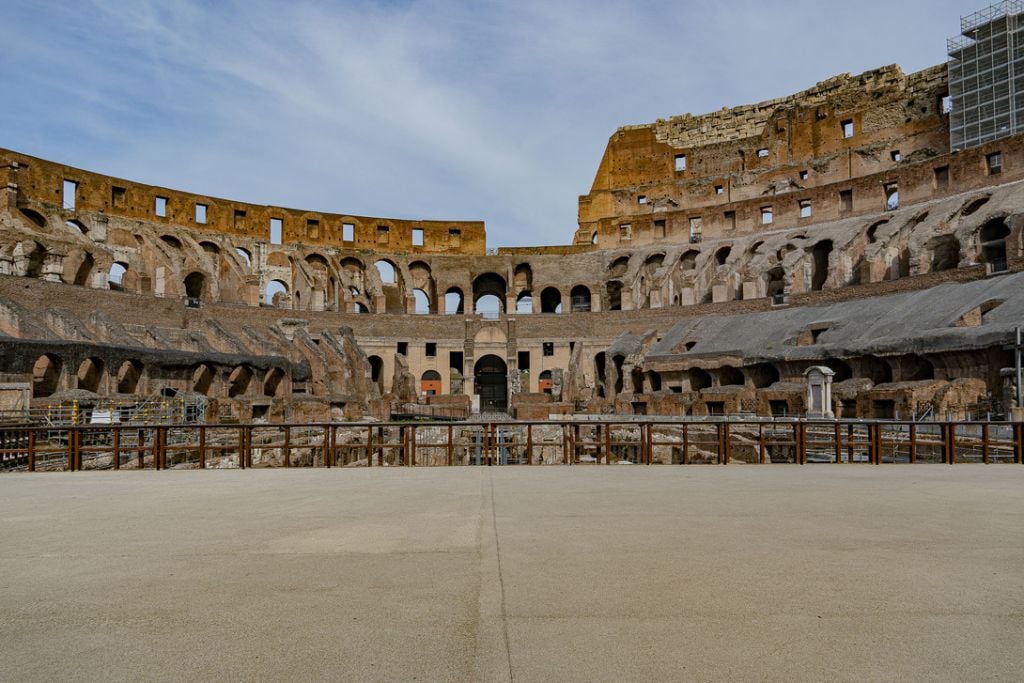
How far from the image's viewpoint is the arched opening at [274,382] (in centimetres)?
3306

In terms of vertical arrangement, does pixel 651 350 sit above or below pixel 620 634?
above

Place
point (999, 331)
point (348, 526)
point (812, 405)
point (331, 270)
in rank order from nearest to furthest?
1. point (348, 526)
2. point (999, 331)
3. point (812, 405)
4. point (331, 270)

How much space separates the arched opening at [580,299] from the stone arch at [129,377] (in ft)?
96.1

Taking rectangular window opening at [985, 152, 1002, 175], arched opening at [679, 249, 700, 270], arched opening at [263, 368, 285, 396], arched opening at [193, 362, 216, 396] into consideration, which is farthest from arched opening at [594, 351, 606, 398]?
rectangular window opening at [985, 152, 1002, 175]

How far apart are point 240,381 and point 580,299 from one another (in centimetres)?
2583

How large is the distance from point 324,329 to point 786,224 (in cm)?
2782

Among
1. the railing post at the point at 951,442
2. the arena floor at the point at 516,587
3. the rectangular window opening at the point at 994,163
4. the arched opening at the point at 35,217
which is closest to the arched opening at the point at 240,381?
the arched opening at the point at 35,217

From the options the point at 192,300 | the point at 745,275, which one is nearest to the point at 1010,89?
the point at 745,275

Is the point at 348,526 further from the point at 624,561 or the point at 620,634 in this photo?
the point at 620,634

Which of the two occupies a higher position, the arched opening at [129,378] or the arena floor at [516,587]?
the arched opening at [129,378]

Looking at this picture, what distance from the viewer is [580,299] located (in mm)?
51500

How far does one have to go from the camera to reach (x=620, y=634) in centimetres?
402

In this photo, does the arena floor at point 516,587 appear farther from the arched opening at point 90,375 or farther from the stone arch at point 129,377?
the stone arch at point 129,377

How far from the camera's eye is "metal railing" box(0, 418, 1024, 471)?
13.4 meters
